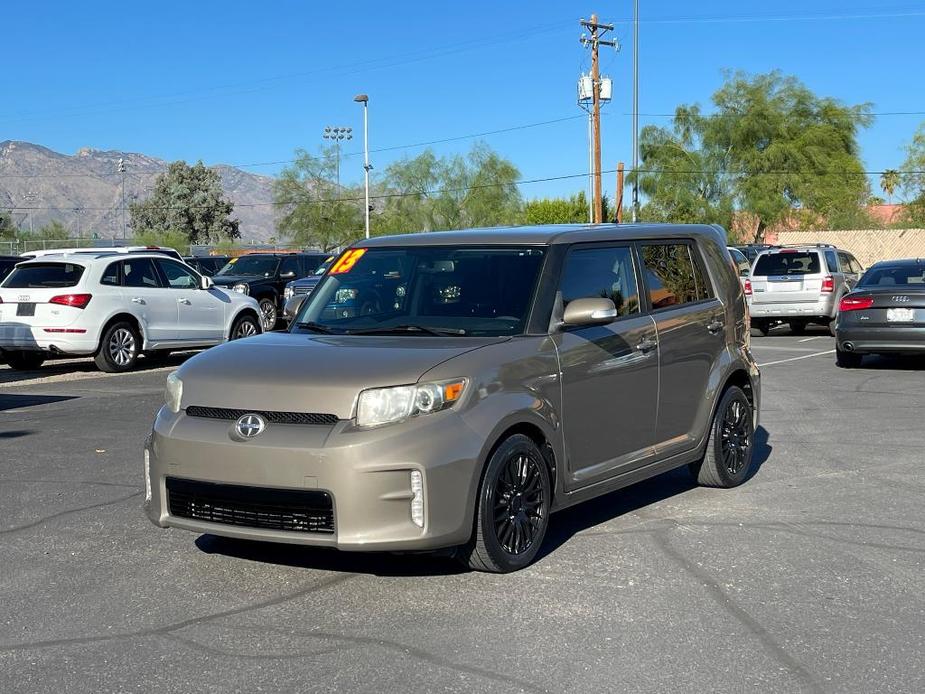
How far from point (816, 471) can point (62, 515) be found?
527cm

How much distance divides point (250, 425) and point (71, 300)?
11.7 meters

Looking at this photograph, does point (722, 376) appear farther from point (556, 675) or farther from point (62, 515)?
point (62, 515)

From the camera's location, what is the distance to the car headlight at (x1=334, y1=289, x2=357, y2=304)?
22.9 feet

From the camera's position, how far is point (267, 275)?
88.5 ft

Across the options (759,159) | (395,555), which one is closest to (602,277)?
(395,555)

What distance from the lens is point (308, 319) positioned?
23.0 feet

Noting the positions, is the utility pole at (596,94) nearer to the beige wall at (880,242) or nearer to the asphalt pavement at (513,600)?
the beige wall at (880,242)

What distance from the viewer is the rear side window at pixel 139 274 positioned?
17.3m

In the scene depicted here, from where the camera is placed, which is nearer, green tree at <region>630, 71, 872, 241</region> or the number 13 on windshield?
the number 13 on windshield

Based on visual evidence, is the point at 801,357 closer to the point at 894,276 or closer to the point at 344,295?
the point at 894,276

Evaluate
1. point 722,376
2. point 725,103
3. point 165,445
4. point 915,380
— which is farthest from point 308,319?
point 725,103

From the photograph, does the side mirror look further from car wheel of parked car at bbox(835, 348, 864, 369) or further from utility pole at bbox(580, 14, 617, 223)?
utility pole at bbox(580, 14, 617, 223)

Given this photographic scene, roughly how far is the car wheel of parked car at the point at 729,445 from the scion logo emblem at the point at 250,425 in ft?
11.3

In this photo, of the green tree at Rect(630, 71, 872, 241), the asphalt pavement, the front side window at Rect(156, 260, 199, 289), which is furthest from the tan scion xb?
the green tree at Rect(630, 71, 872, 241)
